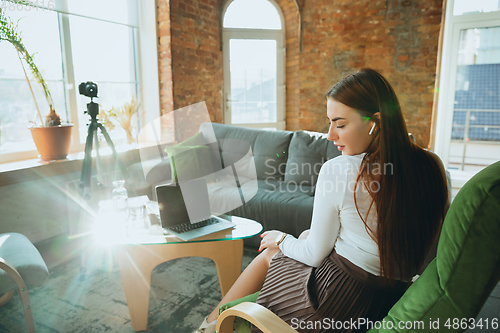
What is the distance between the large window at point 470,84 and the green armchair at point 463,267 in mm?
4264

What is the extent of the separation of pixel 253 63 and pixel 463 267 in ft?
15.3

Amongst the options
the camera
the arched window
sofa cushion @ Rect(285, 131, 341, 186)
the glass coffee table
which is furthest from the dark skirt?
the arched window

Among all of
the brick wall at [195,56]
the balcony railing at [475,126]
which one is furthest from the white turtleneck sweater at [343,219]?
the balcony railing at [475,126]

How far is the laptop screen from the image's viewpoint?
1.76m

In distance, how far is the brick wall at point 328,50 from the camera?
13.9 feet

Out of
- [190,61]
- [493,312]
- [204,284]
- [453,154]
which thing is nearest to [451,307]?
[493,312]

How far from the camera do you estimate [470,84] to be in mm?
4246

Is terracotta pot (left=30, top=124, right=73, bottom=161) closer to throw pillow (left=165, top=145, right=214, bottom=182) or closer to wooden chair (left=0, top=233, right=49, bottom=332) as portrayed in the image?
throw pillow (left=165, top=145, right=214, bottom=182)

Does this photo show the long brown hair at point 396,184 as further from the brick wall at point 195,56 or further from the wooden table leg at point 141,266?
the brick wall at point 195,56

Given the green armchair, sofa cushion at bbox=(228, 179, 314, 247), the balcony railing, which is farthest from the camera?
the balcony railing

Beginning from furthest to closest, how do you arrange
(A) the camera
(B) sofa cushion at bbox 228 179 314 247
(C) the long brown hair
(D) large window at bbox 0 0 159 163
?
(D) large window at bbox 0 0 159 163, (B) sofa cushion at bbox 228 179 314 247, (A) the camera, (C) the long brown hair

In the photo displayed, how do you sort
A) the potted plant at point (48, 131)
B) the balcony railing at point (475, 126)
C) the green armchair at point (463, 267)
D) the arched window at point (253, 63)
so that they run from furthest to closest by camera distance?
the arched window at point (253, 63)
the balcony railing at point (475, 126)
the potted plant at point (48, 131)
the green armchair at point (463, 267)

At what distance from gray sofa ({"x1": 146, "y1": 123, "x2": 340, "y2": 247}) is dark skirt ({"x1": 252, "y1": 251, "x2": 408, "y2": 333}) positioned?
1.30 metres

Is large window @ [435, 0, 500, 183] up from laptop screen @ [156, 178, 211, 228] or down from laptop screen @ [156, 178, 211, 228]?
up
